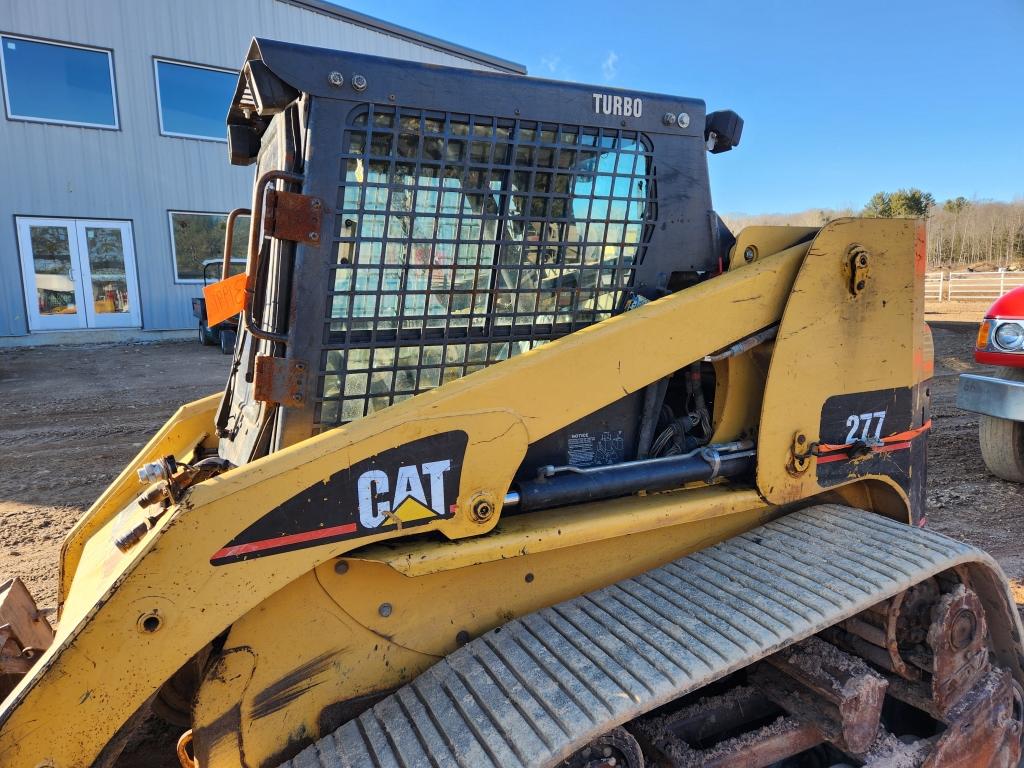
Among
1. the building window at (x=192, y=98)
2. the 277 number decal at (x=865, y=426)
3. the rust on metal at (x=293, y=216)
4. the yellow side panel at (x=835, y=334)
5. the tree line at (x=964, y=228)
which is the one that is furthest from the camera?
the tree line at (x=964, y=228)

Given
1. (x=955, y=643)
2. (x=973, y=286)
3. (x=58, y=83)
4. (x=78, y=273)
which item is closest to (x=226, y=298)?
A: (x=955, y=643)

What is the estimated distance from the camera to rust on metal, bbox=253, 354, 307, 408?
1725 millimetres

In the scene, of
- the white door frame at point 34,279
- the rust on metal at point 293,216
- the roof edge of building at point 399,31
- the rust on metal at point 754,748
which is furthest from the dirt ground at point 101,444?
the roof edge of building at point 399,31

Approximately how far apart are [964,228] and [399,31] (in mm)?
42545

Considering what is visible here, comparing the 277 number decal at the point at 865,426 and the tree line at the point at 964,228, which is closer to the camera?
the 277 number decal at the point at 865,426

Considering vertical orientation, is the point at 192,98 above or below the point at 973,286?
above

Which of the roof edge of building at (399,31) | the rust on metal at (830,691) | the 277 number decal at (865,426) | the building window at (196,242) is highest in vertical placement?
the roof edge of building at (399,31)

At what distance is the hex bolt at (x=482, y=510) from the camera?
1.72m

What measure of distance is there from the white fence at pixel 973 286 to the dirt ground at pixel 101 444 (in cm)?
1273

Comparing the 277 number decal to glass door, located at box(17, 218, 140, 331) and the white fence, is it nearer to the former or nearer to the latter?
glass door, located at box(17, 218, 140, 331)

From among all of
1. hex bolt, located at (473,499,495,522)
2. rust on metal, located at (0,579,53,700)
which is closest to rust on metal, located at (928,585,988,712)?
hex bolt, located at (473,499,495,522)

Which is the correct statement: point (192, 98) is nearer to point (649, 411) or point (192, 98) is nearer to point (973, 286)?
point (649, 411)

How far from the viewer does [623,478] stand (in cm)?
197

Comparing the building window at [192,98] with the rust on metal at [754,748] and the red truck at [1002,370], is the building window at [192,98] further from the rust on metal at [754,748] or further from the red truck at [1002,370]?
the rust on metal at [754,748]
